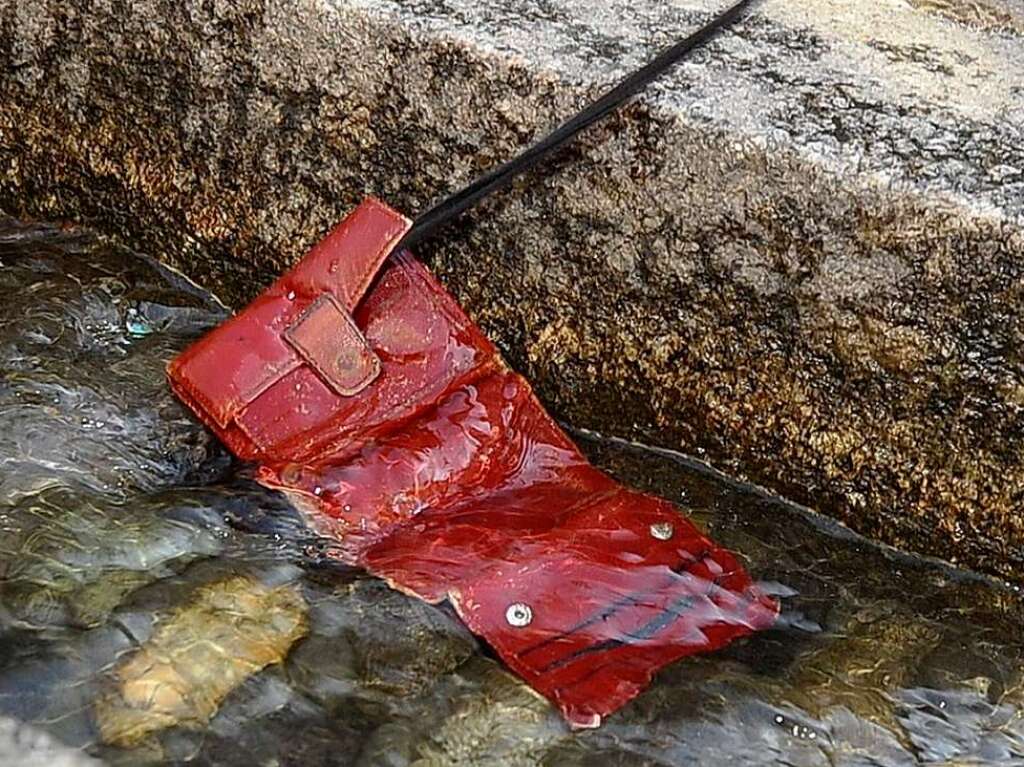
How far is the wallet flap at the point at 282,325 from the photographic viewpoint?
258 centimetres

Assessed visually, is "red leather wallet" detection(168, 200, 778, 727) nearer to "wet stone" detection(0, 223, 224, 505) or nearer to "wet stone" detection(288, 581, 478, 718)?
"wet stone" detection(288, 581, 478, 718)

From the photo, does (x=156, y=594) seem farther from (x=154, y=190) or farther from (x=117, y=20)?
(x=117, y=20)

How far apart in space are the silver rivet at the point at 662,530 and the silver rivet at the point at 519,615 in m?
0.33

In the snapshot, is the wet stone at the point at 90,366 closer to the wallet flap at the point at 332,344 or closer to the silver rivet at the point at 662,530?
the wallet flap at the point at 332,344

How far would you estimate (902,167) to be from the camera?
2.34 metres

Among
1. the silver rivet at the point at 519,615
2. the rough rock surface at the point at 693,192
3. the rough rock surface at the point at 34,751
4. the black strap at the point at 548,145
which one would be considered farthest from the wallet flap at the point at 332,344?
the rough rock surface at the point at 34,751

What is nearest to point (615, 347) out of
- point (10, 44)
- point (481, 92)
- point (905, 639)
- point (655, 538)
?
point (655, 538)

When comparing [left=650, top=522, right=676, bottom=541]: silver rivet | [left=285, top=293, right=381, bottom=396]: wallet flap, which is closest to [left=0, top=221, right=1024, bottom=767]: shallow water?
[left=650, top=522, right=676, bottom=541]: silver rivet

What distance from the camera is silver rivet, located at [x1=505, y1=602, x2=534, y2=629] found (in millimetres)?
2350

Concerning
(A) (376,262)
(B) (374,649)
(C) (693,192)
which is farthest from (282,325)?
(C) (693,192)

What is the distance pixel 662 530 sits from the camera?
8.48 feet

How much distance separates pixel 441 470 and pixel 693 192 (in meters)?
0.72

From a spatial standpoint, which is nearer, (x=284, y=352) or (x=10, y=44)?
(x=284, y=352)

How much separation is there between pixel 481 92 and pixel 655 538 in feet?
3.00
